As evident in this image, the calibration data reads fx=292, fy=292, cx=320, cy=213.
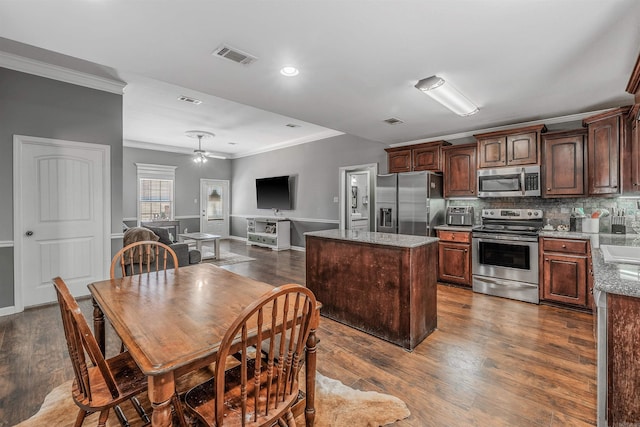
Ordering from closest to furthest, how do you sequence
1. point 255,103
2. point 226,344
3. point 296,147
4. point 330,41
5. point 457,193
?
point 226,344 → point 330,41 → point 255,103 → point 457,193 → point 296,147

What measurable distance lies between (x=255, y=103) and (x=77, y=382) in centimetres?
304

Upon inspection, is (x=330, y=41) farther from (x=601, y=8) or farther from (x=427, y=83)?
(x=601, y=8)

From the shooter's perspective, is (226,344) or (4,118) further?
(4,118)

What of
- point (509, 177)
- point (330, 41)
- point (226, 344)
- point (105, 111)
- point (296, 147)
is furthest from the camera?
point (296, 147)

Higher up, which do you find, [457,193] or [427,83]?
[427,83]

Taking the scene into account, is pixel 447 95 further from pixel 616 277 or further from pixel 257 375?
pixel 257 375

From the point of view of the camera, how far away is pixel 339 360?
2.40m

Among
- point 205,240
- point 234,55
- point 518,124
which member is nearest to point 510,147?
point 518,124

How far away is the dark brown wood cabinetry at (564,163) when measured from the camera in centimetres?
367

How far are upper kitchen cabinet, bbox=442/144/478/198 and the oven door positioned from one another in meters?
0.89

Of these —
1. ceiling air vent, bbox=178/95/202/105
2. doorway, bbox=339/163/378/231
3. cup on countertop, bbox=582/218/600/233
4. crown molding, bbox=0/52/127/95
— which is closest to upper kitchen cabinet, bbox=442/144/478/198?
cup on countertop, bbox=582/218/600/233

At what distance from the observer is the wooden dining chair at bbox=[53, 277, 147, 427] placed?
46.0 inches

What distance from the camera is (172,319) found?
1.40m

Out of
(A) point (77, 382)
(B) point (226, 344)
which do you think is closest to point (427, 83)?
(B) point (226, 344)
